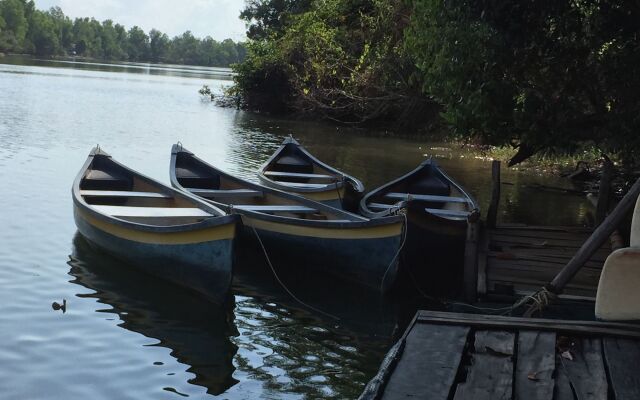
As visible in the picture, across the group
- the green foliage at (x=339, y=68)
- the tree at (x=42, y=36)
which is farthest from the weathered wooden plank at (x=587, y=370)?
the tree at (x=42, y=36)

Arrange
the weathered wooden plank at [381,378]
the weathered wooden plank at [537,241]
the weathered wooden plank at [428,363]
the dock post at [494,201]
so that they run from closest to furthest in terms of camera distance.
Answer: the weathered wooden plank at [381,378]
the weathered wooden plank at [428,363]
the weathered wooden plank at [537,241]
the dock post at [494,201]

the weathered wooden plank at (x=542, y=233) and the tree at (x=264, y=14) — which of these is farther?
the tree at (x=264, y=14)

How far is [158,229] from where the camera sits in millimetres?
9938

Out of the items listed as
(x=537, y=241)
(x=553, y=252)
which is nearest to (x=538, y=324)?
(x=553, y=252)

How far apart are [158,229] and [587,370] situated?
20.8ft

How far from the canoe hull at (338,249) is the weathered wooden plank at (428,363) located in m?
4.75

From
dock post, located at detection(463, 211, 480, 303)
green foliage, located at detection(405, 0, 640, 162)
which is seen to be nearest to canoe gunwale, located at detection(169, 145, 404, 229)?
dock post, located at detection(463, 211, 480, 303)

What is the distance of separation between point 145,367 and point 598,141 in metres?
7.67

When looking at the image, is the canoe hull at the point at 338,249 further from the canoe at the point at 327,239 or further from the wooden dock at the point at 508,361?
the wooden dock at the point at 508,361

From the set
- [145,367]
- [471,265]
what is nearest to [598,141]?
[471,265]

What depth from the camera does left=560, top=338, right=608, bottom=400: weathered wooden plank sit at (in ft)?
14.6

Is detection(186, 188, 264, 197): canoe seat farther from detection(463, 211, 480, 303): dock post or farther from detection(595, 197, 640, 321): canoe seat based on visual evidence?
detection(595, 197, 640, 321): canoe seat

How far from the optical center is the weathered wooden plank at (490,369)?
4.38 meters

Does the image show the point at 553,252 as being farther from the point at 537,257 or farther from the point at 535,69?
the point at 535,69
